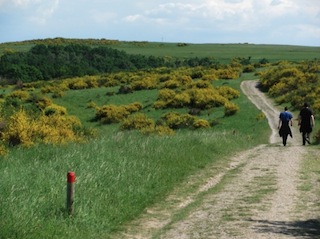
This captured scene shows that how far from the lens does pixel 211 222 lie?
9.49 meters

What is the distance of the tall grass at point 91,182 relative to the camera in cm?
827

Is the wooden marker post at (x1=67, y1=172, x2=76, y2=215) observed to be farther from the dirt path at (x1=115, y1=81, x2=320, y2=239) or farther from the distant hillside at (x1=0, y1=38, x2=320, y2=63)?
the distant hillside at (x1=0, y1=38, x2=320, y2=63)

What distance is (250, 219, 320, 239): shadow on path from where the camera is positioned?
8.60 meters

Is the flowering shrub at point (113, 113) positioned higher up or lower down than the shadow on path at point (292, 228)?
lower down

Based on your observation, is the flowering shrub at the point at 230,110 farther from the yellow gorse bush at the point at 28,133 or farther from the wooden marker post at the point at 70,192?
the wooden marker post at the point at 70,192

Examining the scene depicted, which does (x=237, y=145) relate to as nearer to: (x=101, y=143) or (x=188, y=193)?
(x=101, y=143)

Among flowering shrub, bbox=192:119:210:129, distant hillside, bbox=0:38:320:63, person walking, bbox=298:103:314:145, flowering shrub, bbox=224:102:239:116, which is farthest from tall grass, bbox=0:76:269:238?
distant hillside, bbox=0:38:320:63

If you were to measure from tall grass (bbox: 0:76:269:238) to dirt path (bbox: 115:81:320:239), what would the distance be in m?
0.47

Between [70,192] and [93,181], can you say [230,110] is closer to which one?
[93,181]

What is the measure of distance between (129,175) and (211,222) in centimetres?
A: 310

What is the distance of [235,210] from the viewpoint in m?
10.4

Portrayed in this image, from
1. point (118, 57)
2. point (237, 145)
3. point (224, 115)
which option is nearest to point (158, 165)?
point (237, 145)

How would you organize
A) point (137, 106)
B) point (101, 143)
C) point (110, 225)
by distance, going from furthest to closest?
point (137, 106)
point (101, 143)
point (110, 225)

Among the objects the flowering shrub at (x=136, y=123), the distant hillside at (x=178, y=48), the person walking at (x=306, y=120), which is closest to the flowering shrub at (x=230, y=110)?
the flowering shrub at (x=136, y=123)
